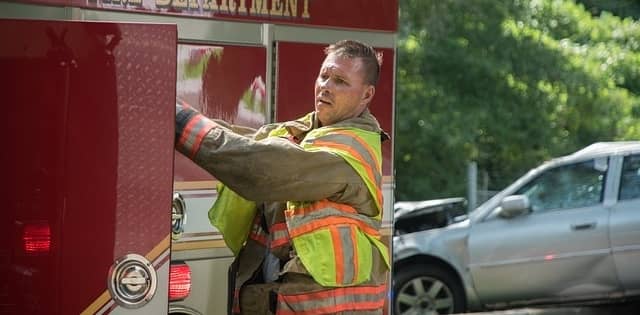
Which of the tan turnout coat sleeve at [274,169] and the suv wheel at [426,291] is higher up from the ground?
the tan turnout coat sleeve at [274,169]

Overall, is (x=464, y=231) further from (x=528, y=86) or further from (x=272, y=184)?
(x=272, y=184)

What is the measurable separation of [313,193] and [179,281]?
3.18ft

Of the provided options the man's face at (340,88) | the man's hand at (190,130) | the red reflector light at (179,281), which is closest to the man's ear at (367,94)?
the man's face at (340,88)

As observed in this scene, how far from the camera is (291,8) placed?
4949mm

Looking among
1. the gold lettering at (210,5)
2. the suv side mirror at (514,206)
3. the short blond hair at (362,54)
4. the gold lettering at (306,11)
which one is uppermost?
the gold lettering at (306,11)

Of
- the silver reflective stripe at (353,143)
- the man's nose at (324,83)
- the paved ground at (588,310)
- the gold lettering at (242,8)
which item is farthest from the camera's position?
the paved ground at (588,310)

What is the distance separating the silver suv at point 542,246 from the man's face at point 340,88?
6127mm

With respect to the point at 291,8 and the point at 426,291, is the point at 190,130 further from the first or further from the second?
the point at 426,291

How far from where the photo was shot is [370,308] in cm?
389

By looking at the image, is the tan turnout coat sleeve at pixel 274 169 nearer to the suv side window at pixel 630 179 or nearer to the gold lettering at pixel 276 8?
the gold lettering at pixel 276 8

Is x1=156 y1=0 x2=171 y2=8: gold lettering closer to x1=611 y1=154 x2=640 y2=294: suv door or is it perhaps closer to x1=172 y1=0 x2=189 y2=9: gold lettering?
x1=172 y1=0 x2=189 y2=9: gold lettering

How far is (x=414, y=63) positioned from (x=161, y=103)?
10036 millimetres

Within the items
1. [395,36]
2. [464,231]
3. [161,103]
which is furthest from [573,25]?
[161,103]

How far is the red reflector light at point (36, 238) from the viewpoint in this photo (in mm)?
3371
